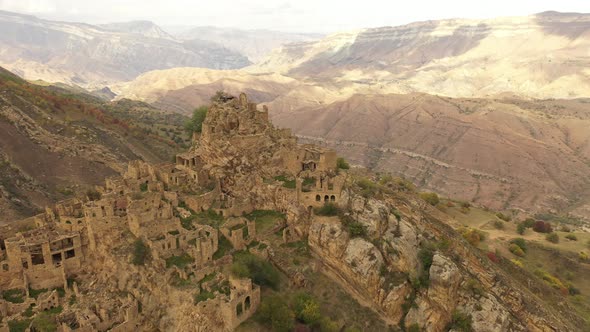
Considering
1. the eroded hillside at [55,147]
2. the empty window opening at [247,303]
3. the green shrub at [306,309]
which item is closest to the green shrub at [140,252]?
the empty window opening at [247,303]

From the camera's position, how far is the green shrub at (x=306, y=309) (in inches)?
1478

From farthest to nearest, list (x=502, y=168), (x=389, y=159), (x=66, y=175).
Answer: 1. (x=389, y=159)
2. (x=502, y=168)
3. (x=66, y=175)

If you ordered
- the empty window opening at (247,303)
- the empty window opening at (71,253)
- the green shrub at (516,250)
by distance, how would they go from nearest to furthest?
the empty window opening at (247,303), the empty window opening at (71,253), the green shrub at (516,250)

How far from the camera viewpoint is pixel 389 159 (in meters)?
161

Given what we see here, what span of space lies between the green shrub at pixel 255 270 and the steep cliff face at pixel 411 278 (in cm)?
598

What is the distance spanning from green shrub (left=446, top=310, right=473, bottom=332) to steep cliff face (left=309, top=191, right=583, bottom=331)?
123 millimetres

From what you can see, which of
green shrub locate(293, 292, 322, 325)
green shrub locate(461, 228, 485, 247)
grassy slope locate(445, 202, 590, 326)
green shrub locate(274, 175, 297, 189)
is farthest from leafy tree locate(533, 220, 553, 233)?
green shrub locate(293, 292, 322, 325)

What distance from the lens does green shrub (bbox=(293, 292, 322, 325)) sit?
1478 inches

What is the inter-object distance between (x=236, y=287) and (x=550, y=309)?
117ft

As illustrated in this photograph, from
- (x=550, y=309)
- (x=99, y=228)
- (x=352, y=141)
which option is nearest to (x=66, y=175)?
(x=99, y=228)

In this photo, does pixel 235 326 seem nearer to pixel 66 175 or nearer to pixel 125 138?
pixel 66 175

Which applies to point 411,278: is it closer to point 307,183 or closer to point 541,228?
point 307,183

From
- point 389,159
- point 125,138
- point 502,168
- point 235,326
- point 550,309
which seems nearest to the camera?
point 235,326

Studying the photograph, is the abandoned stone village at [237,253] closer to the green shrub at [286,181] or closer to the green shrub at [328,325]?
the green shrub at [286,181]
